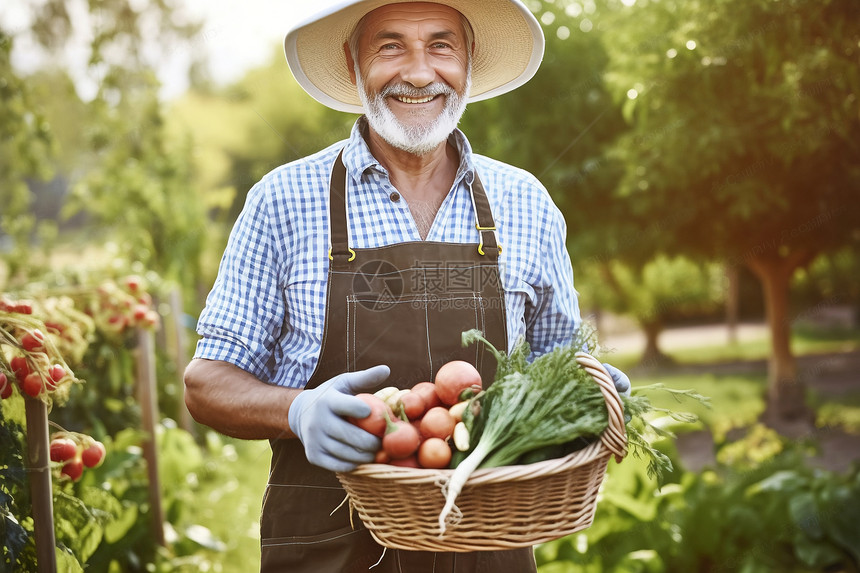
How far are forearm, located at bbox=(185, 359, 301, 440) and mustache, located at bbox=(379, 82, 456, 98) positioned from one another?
808mm

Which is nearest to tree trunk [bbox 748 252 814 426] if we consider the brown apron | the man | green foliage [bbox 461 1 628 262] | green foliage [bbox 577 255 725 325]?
green foliage [bbox 461 1 628 262]

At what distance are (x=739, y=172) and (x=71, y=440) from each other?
397 cm

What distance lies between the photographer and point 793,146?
3.97 meters

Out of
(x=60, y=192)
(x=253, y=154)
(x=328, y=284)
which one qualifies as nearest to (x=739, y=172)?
(x=328, y=284)

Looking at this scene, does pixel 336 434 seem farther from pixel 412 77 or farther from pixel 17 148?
pixel 17 148

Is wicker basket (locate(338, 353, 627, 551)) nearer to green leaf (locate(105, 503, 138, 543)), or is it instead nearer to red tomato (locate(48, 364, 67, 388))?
red tomato (locate(48, 364, 67, 388))

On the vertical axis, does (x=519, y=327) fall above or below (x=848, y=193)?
below

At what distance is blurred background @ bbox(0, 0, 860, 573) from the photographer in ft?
10.5

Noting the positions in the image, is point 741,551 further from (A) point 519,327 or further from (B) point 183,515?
(B) point 183,515

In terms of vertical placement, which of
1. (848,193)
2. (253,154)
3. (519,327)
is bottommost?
(519,327)

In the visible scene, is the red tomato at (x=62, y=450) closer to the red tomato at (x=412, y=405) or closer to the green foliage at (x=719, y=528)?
the red tomato at (x=412, y=405)

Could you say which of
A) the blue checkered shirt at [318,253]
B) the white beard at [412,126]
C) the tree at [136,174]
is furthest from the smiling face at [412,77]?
the tree at [136,174]

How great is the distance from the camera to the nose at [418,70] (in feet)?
6.61

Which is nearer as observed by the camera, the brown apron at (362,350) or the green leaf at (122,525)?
the brown apron at (362,350)
